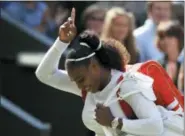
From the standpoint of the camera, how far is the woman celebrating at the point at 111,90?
4586 mm

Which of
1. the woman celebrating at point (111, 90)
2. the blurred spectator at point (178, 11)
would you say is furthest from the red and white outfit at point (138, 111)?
the blurred spectator at point (178, 11)

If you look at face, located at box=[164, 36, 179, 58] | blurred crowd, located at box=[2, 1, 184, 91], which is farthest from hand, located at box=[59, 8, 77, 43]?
face, located at box=[164, 36, 179, 58]

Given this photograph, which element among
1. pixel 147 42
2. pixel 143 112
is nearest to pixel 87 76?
pixel 143 112

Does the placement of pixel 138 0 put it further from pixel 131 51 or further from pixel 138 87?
pixel 138 87

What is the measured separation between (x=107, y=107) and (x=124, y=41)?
331cm

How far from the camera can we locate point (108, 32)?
7988mm

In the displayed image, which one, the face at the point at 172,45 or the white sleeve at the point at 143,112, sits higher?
the white sleeve at the point at 143,112

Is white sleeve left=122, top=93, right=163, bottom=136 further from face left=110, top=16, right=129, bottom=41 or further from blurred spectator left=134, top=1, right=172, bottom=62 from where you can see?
blurred spectator left=134, top=1, right=172, bottom=62

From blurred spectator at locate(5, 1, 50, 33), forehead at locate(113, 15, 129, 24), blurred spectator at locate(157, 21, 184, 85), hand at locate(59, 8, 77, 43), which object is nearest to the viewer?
hand at locate(59, 8, 77, 43)

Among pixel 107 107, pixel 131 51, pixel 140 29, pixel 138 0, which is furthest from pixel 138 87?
pixel 138 0

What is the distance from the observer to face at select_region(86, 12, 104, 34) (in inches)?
350

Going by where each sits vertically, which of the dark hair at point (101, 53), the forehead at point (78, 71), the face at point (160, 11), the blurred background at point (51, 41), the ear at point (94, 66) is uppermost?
the dark hair at point (101, 53)

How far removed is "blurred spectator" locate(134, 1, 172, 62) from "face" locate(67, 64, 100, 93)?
3681mm

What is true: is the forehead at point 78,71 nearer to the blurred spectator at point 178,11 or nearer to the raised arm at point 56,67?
the raised arm at point 56,67
